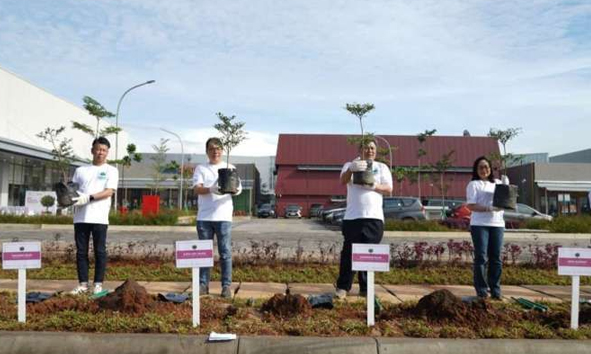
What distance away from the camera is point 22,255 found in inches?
193

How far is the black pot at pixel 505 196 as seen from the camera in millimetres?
6188

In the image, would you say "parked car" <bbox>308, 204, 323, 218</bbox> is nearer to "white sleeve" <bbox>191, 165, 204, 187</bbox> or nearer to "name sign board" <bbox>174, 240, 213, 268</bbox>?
"white sleeve" <bbox>191, 165, 204, 187</bbox>

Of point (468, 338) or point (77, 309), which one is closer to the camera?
point (468, 338)

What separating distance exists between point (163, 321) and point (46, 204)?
2471 cm

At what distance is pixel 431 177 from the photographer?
47.6m

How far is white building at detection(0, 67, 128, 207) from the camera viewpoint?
31562 mm

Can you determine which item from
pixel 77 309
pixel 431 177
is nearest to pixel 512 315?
pixel 77 309

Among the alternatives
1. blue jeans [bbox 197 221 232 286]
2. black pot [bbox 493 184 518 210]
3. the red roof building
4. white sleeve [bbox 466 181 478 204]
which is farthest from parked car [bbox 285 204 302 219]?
black pot [bbox 493 184 518 210]

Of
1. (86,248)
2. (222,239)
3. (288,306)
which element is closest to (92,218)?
(86,248)

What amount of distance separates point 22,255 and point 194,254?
166 centimetres

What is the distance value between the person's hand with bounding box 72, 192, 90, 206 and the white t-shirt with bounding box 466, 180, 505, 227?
15.6 feet

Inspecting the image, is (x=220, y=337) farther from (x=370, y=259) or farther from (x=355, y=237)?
(x=355, y=237)

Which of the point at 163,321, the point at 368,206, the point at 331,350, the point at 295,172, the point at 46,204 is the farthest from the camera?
the point at 295,172

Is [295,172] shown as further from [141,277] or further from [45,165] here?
[141,277]
